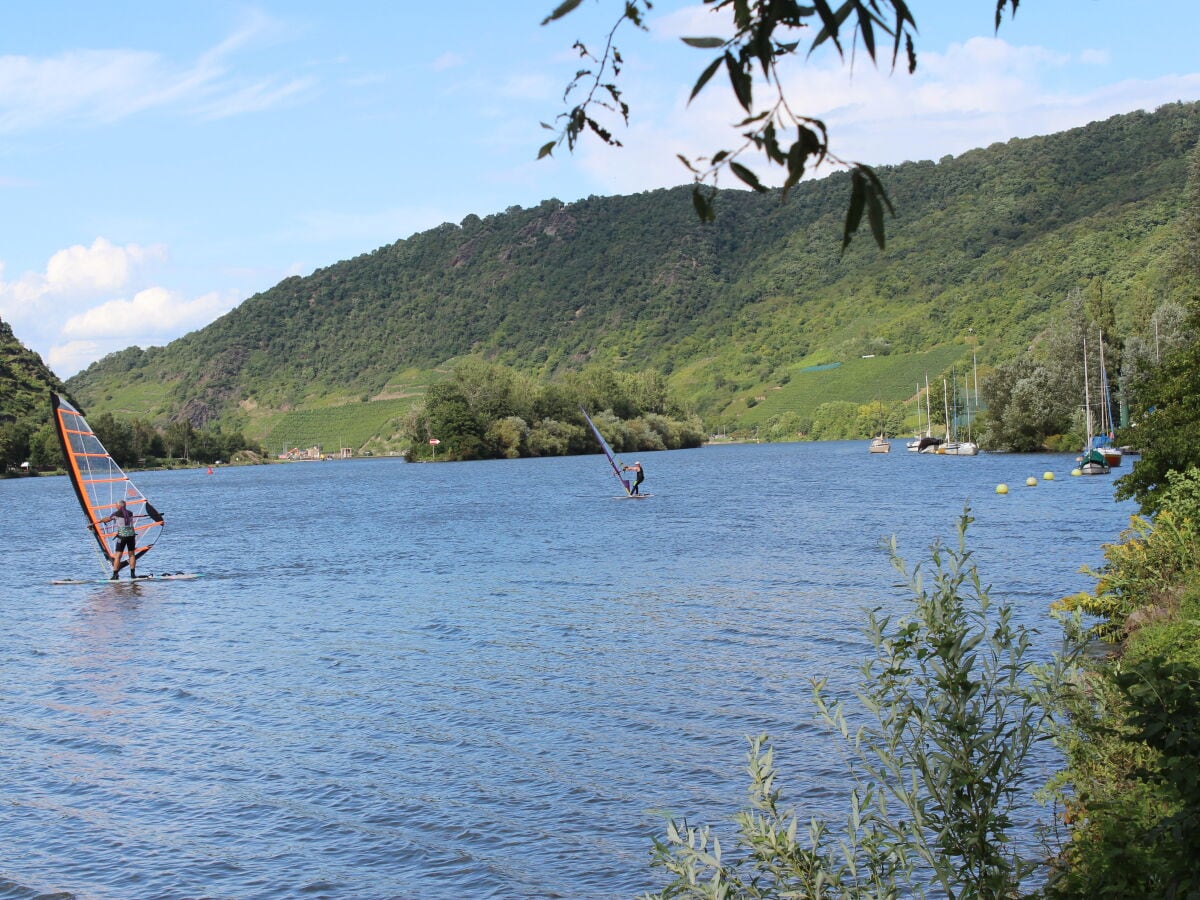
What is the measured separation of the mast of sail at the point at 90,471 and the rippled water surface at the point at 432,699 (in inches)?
99.0

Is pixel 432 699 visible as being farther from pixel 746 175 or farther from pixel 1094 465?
pixel 1094 465

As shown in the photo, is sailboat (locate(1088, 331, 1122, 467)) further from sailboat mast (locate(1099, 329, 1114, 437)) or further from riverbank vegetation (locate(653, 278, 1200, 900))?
riverbank vegetation (locate(653, 278, 1200, 900))

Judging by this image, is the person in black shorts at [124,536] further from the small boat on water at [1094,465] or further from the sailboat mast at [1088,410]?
the sailboat mast at [1088,410]

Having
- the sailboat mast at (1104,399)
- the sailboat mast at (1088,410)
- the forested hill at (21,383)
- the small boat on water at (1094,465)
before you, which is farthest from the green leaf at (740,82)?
the forested hill at (21,383)

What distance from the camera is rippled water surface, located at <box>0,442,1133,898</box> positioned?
1182 cm

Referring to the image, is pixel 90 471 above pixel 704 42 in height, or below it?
below

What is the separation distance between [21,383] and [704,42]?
630ft

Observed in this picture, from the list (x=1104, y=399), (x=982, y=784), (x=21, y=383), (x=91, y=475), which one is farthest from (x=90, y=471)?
(x=21, y=383)

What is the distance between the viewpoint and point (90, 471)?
3719 cm

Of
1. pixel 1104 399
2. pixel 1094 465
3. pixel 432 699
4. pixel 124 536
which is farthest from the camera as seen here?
pixel 1104 399

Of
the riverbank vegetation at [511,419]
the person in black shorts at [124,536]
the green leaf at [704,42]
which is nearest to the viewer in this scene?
the green leaf at [704,42]

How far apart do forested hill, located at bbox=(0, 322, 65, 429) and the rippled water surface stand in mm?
132539

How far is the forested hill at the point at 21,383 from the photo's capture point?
163250mm

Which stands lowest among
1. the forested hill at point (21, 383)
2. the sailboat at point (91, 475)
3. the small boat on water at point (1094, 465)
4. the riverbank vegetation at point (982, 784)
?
the small boat on water at point (1094, 465)
